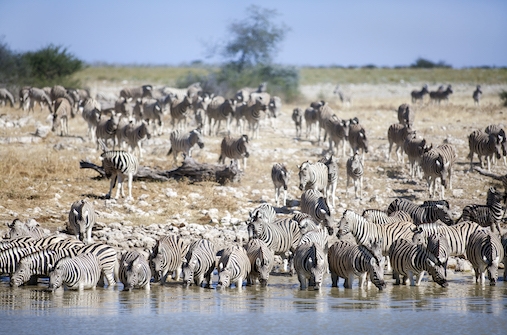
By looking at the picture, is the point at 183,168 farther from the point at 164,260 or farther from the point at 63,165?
the point at 164,260

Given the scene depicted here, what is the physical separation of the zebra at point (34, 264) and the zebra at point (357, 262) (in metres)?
4.23

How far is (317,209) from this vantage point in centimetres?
1534

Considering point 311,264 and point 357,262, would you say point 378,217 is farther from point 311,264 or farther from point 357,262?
point 311,264

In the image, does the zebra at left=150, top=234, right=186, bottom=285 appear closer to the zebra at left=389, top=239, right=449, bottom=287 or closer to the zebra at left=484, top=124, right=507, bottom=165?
the zebra at left=389, top=239, right=449, bottom=287

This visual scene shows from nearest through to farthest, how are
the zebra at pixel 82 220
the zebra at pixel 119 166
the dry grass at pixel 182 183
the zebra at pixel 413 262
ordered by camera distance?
1. the zebra at pixel 413 262
2. the zebra at pixel 82 220
3. the dry grass at pixel 182 183
4. the zebra at pixel 119 166

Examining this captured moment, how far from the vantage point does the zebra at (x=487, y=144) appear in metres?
22.3

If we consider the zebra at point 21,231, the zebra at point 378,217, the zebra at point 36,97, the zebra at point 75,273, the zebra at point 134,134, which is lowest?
the zebra at point 75,273

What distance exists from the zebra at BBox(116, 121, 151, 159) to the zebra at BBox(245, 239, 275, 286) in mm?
10900

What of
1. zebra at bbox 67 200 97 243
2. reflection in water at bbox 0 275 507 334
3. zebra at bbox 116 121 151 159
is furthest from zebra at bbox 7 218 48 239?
zebra at bbox 116 121 151 159

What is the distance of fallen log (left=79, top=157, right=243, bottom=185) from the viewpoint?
2011 cm

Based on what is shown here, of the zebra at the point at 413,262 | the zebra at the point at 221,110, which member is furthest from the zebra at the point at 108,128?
the zebra at the point at 413,262

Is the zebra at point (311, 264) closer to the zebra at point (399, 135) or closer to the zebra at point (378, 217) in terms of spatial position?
the zebra at point (378, 217)

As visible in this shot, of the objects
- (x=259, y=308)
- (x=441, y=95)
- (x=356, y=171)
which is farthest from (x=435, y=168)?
(x=441, y=95)

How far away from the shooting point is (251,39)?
49.4m
